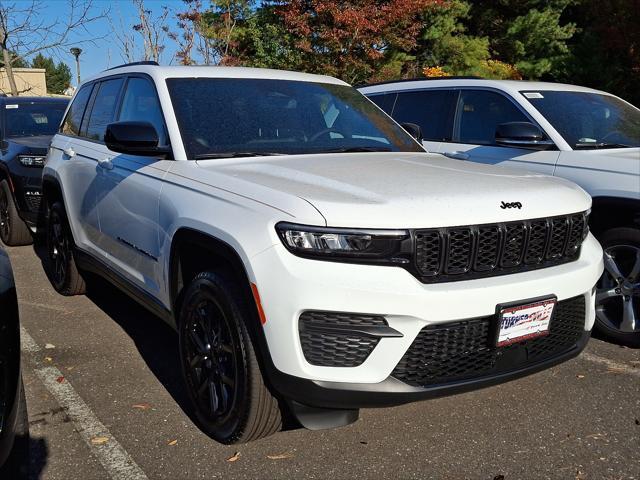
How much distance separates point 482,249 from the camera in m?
2.67

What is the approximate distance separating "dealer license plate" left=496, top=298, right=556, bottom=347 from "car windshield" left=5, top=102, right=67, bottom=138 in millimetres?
7025

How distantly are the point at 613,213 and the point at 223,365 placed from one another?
294 cm

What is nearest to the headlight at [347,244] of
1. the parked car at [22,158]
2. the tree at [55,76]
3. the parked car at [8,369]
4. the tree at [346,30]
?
the parked car at [8,369]

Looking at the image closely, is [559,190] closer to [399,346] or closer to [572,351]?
[572,351]

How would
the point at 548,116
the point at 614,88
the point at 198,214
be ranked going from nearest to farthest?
the point at 198,214
the point at 548,116
the point at 614,88

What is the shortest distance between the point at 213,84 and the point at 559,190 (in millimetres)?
2054

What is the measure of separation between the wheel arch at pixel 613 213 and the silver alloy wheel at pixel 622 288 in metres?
0.16

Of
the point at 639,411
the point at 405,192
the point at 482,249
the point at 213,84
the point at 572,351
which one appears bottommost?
the point at 639,411

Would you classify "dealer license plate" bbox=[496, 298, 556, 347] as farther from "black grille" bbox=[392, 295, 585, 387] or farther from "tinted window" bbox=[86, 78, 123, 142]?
"tinted window" bbox=[86, 78, 123, 142]

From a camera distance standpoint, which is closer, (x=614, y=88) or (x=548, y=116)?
(x=548, y=116)

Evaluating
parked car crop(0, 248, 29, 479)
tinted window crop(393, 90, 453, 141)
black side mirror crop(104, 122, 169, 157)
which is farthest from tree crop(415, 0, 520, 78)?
parked car crop(0, 248, 29, 479)

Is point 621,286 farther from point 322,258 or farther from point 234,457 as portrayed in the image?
point 234,457

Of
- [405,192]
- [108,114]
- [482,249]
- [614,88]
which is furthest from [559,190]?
[614,88]

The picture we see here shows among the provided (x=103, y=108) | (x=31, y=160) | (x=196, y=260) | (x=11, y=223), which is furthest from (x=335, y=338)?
(x=11, y=223)
